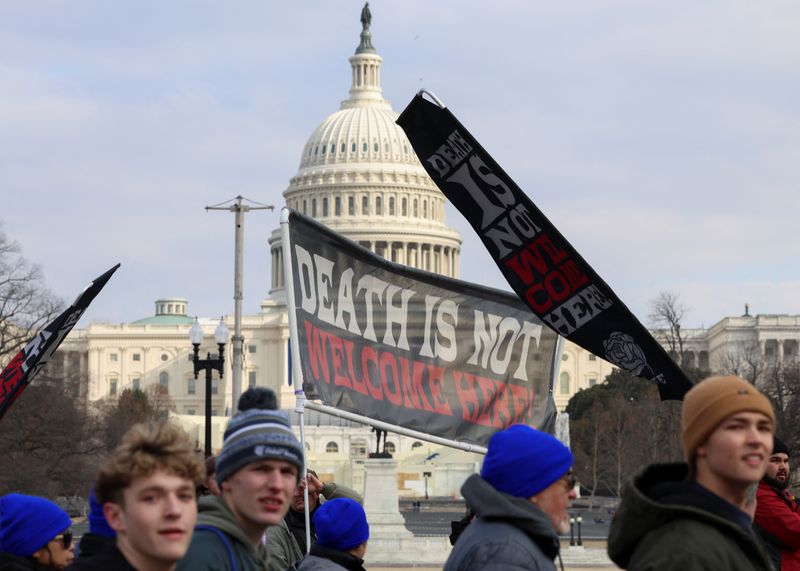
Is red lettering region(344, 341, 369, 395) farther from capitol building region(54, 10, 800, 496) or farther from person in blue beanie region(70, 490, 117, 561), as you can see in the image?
capitol building region(54, 10, 800, 496)

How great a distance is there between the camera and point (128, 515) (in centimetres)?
534

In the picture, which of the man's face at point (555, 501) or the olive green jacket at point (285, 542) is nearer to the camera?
the man's face at point (555, 501)

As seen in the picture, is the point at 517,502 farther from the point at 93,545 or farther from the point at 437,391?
the point at 437,391

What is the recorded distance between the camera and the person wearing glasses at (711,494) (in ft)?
17.9

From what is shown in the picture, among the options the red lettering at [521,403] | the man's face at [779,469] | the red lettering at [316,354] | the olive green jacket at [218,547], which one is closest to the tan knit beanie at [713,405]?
the olive green jacket at [218,547]

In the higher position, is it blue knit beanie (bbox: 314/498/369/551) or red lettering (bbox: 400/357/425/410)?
red lettering (bbox: 400/357/425/410)

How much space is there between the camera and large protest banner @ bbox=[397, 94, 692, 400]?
28.9 feet

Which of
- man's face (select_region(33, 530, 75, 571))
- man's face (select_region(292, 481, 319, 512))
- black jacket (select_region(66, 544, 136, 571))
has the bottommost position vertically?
black jacket (select_region(66, 544, 136, 571))

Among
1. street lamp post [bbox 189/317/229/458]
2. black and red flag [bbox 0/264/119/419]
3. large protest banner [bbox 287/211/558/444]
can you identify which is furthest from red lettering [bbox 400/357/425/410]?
street lamp post [bbox 189/317/229/458]

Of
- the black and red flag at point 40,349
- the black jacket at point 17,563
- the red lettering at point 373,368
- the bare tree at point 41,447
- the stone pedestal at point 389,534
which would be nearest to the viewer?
the black jacket at point 17,563

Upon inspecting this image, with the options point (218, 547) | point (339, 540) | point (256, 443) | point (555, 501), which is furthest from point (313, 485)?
point (218, 547)

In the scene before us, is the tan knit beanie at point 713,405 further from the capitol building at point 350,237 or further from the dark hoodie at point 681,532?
the capitol building at point 350,237

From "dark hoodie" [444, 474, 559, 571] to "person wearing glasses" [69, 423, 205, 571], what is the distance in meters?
0.96

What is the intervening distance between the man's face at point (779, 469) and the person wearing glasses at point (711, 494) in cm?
362
